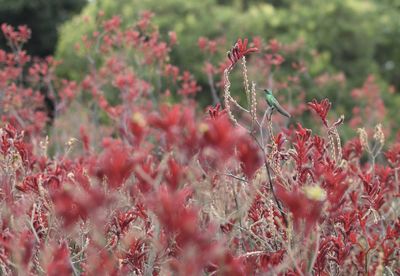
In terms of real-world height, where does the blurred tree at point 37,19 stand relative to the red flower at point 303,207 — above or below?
below

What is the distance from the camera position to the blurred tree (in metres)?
17.6

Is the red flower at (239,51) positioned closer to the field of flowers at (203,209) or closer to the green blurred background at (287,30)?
the field of flowers at (203,209)

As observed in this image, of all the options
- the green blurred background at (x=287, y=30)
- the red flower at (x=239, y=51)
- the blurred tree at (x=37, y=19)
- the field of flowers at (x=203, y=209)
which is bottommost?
the blurred tree at (x=37, y=19)

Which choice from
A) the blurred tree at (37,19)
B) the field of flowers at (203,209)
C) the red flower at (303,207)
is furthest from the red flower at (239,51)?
the blurred tree at (37,19)

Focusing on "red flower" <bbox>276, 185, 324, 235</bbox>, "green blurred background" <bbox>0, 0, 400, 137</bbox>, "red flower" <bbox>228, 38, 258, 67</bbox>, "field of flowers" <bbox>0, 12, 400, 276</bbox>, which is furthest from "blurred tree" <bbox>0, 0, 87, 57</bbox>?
"red flower" <bbox>276, 185, 324, 235</bbox>

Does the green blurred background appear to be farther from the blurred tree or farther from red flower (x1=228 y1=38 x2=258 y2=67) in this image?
red flower (x1=228 y1=38 x2=258 y2=67)

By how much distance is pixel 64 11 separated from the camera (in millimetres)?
18672

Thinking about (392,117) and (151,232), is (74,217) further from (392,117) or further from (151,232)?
(392,117)

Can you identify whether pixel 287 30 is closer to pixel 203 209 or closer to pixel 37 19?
pixel 37 19

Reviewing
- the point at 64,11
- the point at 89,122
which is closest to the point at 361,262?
the point at 89,122

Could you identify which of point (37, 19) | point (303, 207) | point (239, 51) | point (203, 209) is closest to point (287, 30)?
point (37, 19)

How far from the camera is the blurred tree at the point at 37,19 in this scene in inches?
692

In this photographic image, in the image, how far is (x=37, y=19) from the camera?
1797 cm

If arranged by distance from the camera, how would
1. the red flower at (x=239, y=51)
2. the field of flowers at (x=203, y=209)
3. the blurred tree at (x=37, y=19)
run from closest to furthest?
1. the field of flowers at (x=203, y=209)
2. the red flower at (x=239, y=51)
3. the blurred tree at (x=37, y=19)
